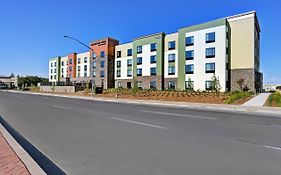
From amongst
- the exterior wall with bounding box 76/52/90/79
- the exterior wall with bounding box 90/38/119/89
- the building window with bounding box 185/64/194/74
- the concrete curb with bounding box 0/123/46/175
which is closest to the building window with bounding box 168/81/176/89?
the building window with bounding box 185/64/194/74

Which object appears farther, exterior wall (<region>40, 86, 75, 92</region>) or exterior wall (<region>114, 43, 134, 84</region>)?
exterior wall (<region>114, 43, 134, 84</region>)

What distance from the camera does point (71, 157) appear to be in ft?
17.5

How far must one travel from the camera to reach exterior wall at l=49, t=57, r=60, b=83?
90100 mm

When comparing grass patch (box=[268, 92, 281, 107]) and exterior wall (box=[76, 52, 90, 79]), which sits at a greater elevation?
exterior wall (box=[76, 52, 90, 79])

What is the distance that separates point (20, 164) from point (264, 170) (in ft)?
16.8

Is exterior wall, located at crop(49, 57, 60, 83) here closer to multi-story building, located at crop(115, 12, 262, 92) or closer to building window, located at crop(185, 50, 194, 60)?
multi-story building, located at crop(115, 12, 262, 92)

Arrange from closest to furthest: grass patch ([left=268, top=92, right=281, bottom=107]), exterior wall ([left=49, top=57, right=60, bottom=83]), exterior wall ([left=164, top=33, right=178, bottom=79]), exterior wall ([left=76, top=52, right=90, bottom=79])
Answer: grass patch ([left=268, top=92, right=281, bottom=107]) → exterior wall ([left=164, top=33, right=178, bottom=79]) → exterior wall ([left=76, top=52, right=90, bottom=79]) → exterior wall ([left=49, top=57, right=60, bottom=83])

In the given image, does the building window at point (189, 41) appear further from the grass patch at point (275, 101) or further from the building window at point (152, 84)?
the grass patch at point (275, 101)

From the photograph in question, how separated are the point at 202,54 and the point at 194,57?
1.82m

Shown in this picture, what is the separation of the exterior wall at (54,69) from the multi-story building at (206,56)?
5165 centimetres

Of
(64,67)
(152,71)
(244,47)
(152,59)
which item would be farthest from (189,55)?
(64,67)

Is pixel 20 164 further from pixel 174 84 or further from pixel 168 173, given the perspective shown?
pixel 174 84

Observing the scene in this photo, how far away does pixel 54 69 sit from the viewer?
93.6 meters

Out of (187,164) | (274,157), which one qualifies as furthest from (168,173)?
(274,157)
